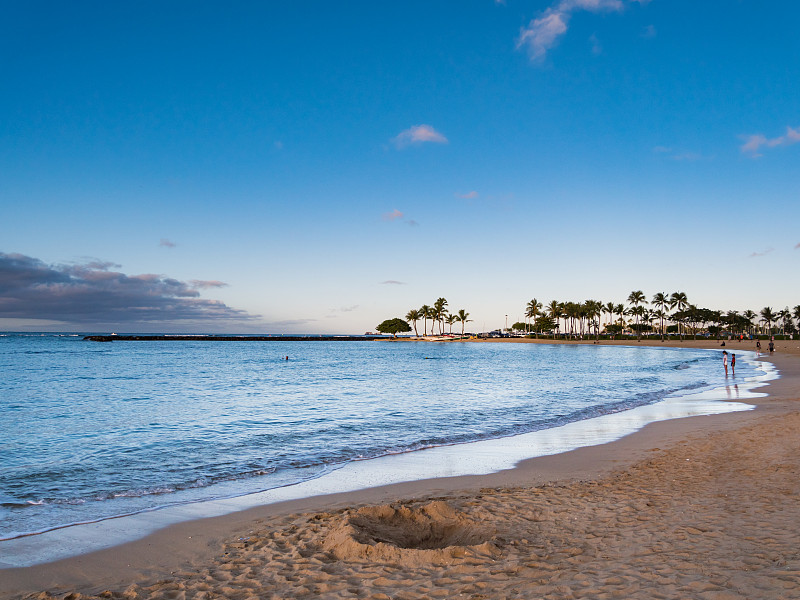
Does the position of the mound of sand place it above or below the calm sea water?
above

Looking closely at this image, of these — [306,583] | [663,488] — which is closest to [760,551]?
[663,488]

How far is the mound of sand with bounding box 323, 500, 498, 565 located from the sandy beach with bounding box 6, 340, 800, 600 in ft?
0.08

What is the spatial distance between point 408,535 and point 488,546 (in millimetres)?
1341

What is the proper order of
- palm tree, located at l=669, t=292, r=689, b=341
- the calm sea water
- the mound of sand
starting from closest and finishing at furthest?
1. the mound of sand
2. the calm sea water
3. palm tree, located at l=669, t=292, r=689, b=341

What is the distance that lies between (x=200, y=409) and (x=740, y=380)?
33271 mm

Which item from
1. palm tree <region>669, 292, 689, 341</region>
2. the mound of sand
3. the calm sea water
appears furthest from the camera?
palm tree <region>669, 292, 689, 341</region>

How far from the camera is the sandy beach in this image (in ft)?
16.9

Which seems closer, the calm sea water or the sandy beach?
the sandy beach

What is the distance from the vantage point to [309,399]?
2630 cm

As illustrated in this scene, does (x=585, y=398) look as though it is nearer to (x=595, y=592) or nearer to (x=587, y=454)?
(x=587, y=454)

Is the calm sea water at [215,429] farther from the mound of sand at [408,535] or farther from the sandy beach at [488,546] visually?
the mound of sand at [408,535]

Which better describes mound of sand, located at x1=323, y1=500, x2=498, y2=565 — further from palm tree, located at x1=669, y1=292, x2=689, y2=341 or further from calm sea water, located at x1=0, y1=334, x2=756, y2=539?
palm tree, located at x1=669, y1=292, x2=689, y2=341

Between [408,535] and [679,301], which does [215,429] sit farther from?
[679,301]

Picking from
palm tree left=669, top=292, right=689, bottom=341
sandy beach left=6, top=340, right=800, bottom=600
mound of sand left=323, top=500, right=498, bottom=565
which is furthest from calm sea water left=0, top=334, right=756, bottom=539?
palm tree left=669, top=292, right=689, bottom=341
